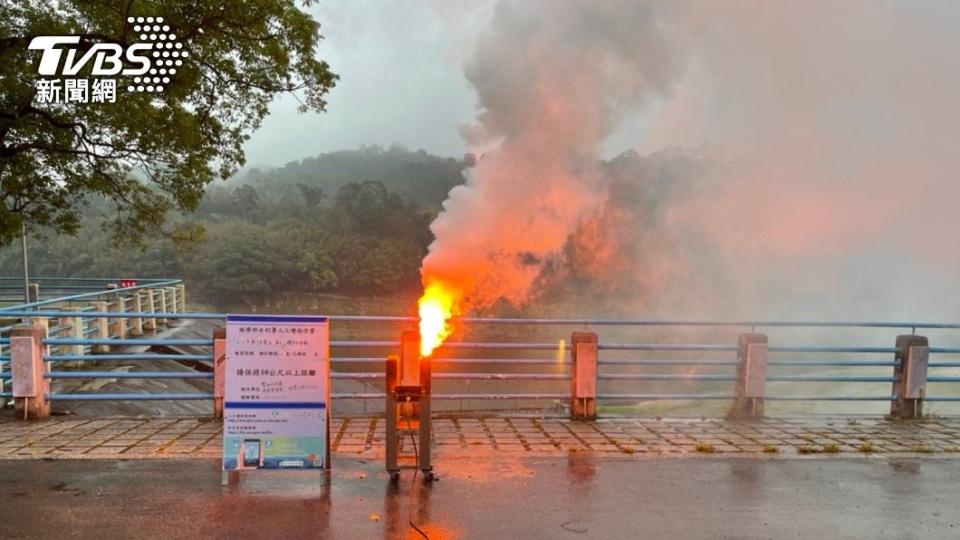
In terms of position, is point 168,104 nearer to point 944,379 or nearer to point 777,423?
point 777,423

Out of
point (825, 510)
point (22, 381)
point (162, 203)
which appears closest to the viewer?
point (825, 510)

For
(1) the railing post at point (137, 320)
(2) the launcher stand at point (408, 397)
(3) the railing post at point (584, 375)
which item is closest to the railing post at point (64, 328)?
(1) the railing post at point (137, 320)

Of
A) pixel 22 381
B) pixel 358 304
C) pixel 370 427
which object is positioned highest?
pixel 22 381

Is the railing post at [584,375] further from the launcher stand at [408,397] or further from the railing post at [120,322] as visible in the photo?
the railing post at [120,322]

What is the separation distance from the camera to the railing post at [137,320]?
680 inches

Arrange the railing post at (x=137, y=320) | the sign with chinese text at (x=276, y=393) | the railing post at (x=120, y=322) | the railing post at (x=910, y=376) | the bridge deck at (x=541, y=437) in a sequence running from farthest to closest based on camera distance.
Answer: the railing post at (x=137, y=320) → the railing post at (x=120, y=322) → the railing post at (x=910, y=376) → the bridge deck at (x=541, y=437) → the sign with chinese text at (x=276, y=393)

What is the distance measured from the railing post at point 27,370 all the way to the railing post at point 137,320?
392 inches

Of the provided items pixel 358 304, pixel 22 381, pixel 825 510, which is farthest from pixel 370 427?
pixel 358 304

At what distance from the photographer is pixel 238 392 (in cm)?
564

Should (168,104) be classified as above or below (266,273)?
above

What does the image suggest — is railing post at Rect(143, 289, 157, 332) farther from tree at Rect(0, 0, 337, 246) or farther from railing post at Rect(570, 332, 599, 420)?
railing post at Rect(570, 332, 599, 420)

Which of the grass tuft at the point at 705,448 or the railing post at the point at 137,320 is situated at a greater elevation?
the grass tuft at the point at 705,448

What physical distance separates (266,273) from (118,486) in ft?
193

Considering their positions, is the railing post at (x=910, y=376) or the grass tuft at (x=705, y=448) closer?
the grass tuft at (x=705, y=448)
